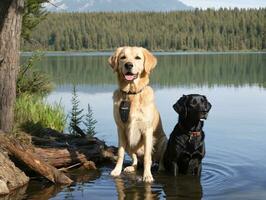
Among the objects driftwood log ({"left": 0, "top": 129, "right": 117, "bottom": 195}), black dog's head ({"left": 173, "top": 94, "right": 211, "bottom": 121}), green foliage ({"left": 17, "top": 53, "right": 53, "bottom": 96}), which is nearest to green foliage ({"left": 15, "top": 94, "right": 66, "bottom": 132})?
green foliage ({"left": 17, "top": 53, "right": 53, "bottom": 96})

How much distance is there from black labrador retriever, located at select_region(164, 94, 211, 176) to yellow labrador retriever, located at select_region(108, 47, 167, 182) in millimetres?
388

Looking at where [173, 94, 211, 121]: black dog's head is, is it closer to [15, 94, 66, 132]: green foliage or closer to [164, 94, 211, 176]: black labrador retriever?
[164, 94, 211, 176]: black labrador retriever

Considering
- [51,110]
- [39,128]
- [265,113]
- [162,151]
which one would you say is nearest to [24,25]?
[51,110]

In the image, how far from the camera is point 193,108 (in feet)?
26.3

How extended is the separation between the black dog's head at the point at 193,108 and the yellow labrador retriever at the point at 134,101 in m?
0.47

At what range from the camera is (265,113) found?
54.6 ft

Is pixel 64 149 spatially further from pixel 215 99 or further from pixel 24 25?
pixel 215 99

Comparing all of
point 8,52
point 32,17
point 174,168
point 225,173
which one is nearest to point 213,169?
point 225,173

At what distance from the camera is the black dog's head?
26.3ft

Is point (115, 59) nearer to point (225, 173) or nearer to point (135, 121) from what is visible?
point (135, 121)

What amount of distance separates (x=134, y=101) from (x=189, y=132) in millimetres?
950

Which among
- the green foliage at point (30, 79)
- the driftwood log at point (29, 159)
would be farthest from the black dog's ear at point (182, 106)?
the green foliage at point (30, 79)

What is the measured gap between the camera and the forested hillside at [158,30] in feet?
441

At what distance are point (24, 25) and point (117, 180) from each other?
376 inches
